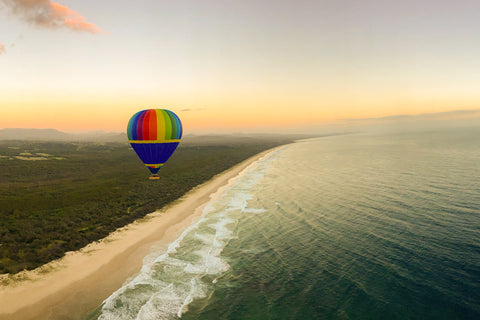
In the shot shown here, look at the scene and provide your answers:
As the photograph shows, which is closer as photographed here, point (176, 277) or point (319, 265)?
point (176, 277)

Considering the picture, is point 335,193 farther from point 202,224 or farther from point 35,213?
point 35,213

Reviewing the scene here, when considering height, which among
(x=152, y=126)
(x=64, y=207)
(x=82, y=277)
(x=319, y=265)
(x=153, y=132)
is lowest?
(x=319, y=265)

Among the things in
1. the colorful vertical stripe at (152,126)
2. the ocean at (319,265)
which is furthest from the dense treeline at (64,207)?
the colorful vertical stripe at (152,126)

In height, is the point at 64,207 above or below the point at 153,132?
below

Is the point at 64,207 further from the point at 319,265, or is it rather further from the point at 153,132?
the point at 319,265

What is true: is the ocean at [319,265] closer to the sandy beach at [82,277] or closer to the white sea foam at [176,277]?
the white sea foam at [176,277]

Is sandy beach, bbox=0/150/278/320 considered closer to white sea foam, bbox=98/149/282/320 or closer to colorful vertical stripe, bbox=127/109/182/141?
white sea foam, bbox=98/149/282/320

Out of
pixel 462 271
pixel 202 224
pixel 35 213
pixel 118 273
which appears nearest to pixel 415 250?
→ pixel 462 271

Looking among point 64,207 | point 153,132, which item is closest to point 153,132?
point 153,132
